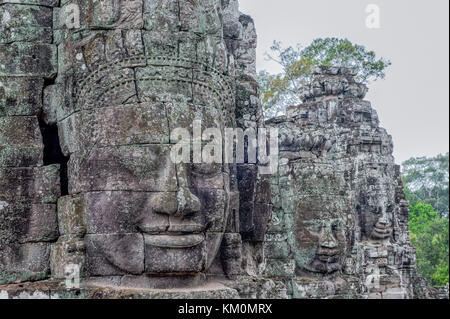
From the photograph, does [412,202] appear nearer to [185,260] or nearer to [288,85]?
[288,85]

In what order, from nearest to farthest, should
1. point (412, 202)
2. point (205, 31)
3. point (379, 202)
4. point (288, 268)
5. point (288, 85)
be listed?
point (205, 31) < point (288, 268) < point (379, 202) < point (288, 85) < point (412, 202)

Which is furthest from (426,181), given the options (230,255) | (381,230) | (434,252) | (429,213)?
(230,255)

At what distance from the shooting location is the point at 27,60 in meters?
6.78

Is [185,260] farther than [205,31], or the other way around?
[205,31]

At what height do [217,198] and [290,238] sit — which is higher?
[217,198]

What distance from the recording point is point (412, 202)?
37.9m

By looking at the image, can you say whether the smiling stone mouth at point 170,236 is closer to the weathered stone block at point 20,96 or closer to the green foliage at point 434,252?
the weathered stone block at point 20,96

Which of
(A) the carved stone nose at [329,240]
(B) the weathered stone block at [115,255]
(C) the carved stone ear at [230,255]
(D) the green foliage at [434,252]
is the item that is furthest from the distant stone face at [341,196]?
(D) the green foliage at [434,252]

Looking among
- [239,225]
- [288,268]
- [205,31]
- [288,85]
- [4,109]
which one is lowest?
[288,268]

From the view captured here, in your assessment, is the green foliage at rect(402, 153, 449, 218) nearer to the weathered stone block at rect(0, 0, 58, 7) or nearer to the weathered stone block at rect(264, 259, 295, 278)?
the weathered stone block at rect(264, 259, 295, 278)

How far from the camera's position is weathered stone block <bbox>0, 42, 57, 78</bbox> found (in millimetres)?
6750

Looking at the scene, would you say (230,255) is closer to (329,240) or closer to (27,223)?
(27,223)
